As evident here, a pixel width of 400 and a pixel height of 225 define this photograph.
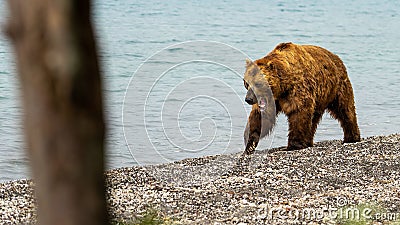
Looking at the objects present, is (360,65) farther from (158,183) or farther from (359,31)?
(158,183)

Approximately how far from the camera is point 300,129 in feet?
26.8

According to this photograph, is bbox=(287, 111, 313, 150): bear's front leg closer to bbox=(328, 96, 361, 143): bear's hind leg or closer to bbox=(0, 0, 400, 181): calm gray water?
bbox=(328, 96, 361, 143): bear's hind leg

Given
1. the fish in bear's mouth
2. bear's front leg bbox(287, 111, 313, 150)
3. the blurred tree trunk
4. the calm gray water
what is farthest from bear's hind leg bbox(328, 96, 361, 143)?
the blurred tree trunk

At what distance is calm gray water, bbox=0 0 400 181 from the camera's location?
1059 centimetres

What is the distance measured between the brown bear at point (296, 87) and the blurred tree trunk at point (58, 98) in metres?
6.38

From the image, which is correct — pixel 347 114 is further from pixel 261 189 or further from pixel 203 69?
pixel 203 69

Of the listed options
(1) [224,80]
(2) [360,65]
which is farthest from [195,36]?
(1) [224,80]

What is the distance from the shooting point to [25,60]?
1.55 meters

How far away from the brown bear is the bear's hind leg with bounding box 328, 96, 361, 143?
Result: 0.8 inches

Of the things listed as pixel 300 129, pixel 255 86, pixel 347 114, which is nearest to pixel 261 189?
pixel 255 86

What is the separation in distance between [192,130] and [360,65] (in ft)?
33.5

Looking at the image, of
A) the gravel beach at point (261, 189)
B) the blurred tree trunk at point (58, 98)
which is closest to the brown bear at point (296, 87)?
the gravel beach at point (261, 189)

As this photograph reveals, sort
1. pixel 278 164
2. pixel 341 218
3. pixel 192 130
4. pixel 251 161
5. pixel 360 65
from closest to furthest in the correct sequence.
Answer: pixel 341 218 → pixel 278 164 → pixel 251 161 → pixel 192 130 → pixel 360 65

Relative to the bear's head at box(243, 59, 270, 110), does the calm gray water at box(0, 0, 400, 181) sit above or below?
below
